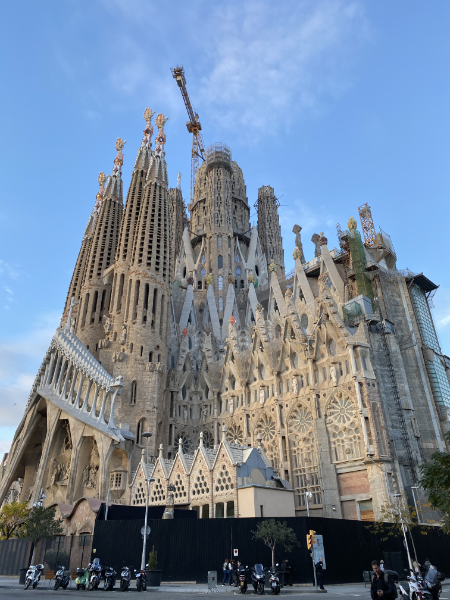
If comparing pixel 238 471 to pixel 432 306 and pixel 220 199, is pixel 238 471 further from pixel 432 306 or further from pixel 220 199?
pixel 220 199

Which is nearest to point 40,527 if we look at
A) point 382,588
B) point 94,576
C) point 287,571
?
point 94,576

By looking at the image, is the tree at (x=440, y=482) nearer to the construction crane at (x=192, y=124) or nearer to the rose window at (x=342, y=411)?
the rose window at (x=342, y=411)

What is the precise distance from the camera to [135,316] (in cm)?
4309

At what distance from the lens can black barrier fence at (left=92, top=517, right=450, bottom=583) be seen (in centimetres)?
1941

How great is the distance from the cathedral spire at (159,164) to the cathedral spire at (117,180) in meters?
8.28

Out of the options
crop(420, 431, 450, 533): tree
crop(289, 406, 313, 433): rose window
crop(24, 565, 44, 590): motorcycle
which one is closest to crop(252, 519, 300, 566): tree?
crop(420, 431, 450, 533): tree

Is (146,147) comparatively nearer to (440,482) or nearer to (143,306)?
(143,306)

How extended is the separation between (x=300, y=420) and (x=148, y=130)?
138 ft

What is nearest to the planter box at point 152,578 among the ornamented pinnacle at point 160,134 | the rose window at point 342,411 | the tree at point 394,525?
the tree at point 394,525

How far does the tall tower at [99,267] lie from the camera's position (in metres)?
47.6

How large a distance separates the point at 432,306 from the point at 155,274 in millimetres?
26737

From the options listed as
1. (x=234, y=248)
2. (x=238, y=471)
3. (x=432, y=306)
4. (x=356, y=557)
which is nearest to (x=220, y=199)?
(x=234, y=248)

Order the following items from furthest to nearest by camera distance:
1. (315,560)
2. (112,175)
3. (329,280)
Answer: (112,175) → (329,280) → (315,560)

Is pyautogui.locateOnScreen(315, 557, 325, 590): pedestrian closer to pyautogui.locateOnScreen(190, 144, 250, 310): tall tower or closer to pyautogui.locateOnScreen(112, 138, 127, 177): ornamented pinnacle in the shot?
pyautogui.locateOnScreen(190, 144, 250, 310): tall tower
